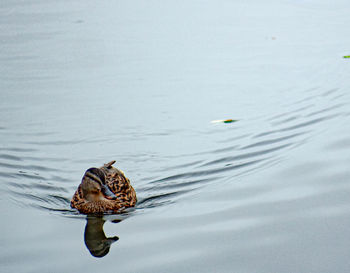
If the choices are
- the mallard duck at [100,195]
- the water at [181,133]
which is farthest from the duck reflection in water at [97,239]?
the mallard duck at [100,195]

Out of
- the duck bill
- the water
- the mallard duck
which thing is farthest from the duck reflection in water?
the duck bill

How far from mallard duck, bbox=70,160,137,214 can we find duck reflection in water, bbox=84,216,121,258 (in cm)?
24

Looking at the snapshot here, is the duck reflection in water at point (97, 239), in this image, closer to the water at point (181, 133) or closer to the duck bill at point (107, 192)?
the water at point (181, 133)

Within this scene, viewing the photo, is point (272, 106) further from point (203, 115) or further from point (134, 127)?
point (134, 127)

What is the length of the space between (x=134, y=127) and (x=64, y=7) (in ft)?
29.4

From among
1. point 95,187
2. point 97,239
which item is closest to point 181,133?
point 95,187

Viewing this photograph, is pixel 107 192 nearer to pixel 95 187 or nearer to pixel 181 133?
pixel 95 187

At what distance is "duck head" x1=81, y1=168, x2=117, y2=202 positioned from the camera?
787cm

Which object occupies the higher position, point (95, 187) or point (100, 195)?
point (95, 187)

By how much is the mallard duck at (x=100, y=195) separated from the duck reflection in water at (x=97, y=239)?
0.80 feet

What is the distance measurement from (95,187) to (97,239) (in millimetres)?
1103

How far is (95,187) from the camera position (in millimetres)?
7883

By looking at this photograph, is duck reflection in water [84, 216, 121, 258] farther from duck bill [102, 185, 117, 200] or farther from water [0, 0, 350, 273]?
duck bill [102, 185, 117, 200]

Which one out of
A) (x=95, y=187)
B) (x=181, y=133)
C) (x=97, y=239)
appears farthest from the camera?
(x=181, y=133)
